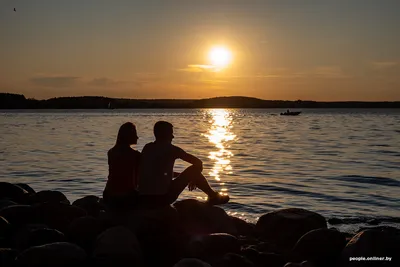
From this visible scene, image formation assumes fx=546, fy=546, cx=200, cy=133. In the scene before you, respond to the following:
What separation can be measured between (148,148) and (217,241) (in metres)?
1.65

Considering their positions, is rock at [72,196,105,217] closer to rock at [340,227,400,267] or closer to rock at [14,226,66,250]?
rock at [14,226,66,250]

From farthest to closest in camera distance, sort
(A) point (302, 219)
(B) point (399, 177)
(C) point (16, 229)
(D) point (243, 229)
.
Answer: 1. (B) point (399, 177)
2. (D) point (243, 229)
3. (A) point (302, 219)
4. (C) point (16, 229)

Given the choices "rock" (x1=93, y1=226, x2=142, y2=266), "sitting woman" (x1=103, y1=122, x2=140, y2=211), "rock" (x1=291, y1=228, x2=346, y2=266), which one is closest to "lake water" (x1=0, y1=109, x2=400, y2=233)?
"rock" (x1=291, y1=228, x2=346, y2=266)

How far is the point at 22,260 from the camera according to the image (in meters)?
6.64

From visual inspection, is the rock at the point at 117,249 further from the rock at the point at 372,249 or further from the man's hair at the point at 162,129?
the rock at the point at 372,249

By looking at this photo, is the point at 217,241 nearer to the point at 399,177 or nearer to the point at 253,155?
the point at 399,177

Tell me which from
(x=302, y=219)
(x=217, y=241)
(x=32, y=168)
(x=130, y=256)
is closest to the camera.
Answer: (x=130, y=256)

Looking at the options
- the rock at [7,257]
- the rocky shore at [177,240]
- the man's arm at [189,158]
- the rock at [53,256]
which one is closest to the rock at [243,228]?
the rocky shore at [177,240]

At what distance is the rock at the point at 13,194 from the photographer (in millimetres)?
11284

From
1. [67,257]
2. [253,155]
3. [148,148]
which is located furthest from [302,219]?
[253,155]

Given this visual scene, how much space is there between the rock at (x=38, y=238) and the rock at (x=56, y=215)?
98 centimetres

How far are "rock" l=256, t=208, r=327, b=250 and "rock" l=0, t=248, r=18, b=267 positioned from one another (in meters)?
4.25

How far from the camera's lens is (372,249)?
23.2 feet

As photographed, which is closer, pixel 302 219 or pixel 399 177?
pixel 302 219
